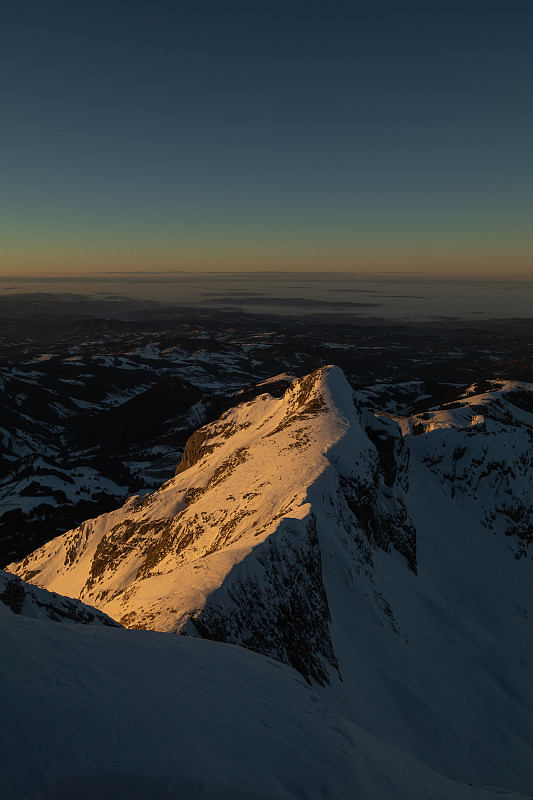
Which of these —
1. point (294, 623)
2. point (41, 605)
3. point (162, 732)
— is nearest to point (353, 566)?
point (294, 623)

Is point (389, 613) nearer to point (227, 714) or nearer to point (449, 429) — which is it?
point (227, 714)

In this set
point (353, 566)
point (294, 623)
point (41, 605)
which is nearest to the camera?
point (41, 605)

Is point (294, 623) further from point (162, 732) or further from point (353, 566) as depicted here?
point (162, 732)

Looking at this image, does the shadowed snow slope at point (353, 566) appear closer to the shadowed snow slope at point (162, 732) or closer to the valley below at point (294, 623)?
the valley below at point (294, 623)

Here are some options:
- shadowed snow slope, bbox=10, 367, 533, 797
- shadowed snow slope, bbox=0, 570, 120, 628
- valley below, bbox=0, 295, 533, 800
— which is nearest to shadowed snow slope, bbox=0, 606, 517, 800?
valley below, bbox=0, 295, 533, 800

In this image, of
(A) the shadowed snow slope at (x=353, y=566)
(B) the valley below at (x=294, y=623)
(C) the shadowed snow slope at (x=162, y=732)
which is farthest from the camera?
(A) the shadowed snow slope at (x=353, y=566)

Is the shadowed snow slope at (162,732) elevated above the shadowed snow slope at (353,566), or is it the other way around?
the shadowed snow slope at (162,732)

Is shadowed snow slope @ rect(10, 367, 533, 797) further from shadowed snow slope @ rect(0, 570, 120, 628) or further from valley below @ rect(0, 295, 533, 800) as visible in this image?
shadowed snow slope @ rect(0, 570, 120, 628)

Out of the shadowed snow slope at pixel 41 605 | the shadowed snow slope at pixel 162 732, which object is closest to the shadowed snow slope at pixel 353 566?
the shadowed snow slope at pixel 41 605
